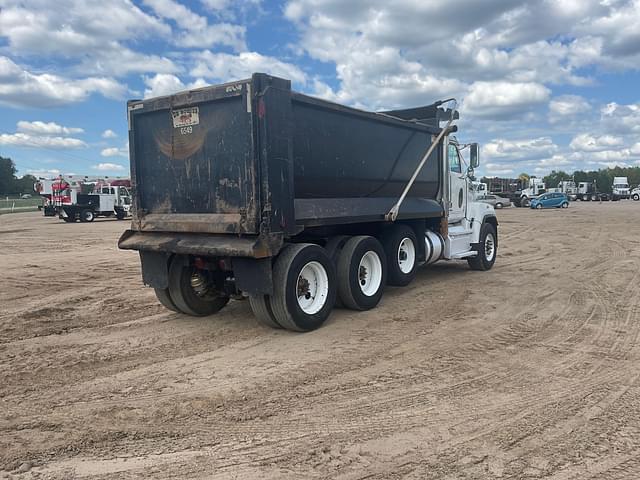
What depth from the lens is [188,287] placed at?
293 inches

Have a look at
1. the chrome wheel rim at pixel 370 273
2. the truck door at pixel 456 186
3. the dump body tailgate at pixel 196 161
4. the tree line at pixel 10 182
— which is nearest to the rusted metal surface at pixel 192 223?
the dump body tailgate at pixel 196 161

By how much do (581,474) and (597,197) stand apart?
74.7 m

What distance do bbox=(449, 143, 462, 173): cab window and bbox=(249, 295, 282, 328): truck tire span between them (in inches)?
220

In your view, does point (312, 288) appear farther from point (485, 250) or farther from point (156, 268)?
point (485, 250)

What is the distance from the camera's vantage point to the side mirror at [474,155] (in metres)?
11.2

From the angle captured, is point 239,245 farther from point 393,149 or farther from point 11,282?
point 11,282

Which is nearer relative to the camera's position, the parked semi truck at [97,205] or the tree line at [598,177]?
the parked semi truck at [97,205]

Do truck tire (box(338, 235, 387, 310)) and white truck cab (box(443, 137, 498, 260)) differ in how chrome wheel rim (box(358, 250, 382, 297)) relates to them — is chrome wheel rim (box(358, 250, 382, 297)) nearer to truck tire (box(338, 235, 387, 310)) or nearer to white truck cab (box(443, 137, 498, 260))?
truck tire (box(338, 235, 387, 310))

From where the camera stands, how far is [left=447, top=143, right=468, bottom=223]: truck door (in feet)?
34.9

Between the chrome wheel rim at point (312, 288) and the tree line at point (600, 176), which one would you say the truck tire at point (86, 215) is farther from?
the tree line at point (600, 176)

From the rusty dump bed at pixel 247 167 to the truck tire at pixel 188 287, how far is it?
54 centimetres

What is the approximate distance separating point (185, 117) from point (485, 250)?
746cm

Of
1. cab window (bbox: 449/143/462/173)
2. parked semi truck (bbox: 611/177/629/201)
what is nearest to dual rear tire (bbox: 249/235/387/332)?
cab window (bbox: 449/143/462/173)

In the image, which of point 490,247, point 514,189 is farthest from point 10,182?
point 490,247
